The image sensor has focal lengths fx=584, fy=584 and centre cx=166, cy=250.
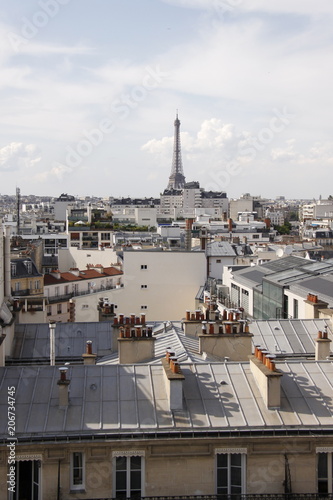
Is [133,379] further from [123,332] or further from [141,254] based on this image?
[141,254]

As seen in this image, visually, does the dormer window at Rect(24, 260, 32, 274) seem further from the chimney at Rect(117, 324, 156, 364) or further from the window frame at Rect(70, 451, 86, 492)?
the window frame at Rect(70, 451, 86, 492)

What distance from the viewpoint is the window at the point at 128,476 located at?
10.4 m

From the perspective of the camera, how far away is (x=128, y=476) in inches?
411

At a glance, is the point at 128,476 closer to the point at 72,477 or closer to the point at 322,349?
the point at 72,477

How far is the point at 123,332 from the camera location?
15055 mm

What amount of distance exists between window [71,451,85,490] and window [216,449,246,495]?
7.98ft

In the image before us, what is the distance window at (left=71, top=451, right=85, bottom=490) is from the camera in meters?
10.3

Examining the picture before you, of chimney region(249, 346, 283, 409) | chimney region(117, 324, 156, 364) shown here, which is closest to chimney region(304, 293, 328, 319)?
chimney region(117, 324, 156, 364)

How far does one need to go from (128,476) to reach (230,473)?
185cm

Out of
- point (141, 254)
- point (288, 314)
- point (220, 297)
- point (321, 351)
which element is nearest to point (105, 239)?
point (141, 254)

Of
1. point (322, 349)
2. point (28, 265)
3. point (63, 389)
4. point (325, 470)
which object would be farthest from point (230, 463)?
point (28, 265)

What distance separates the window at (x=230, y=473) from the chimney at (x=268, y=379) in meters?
1.29

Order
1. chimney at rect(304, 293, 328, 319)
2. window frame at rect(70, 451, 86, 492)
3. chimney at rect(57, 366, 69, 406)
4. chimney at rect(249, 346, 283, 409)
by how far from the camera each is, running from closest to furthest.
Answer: window frame at rect(70, 451, 86, 492)
chimney at rect(57, 366, 69, 406)
chimney at rect(249, 346, 283, 409)
chimney at rect(304, 293, 328, 319)

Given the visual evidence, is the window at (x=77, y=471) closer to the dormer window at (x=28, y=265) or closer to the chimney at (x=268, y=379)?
the chimney at (x=268, y=379)
